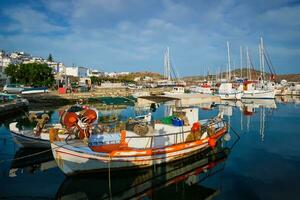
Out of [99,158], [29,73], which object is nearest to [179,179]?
[99,158]

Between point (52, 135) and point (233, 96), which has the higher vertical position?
point (233, 96)

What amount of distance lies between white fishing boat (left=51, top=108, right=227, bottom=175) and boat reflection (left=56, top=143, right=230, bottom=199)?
0.44 m

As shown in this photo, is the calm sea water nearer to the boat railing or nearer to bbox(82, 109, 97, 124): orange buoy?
the boat railing

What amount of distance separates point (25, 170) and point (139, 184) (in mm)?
7377

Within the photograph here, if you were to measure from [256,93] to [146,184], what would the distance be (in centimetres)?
5842

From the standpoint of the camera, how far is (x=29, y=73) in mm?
70562

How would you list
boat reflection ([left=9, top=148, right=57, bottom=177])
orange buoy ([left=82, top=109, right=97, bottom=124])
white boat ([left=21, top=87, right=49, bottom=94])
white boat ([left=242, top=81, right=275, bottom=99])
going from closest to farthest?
1. boat reflection ([left=9, top=148, right=57, bottom=177])
2. orange buoy ([left=82, top=109, right=97, bottom=124])
3. white boat ([left=21, top=87, right=49, bottom=94])
4. white boat ([left=242, top=81, right=275, bottom=99])

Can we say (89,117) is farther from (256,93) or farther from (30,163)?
(256,93)

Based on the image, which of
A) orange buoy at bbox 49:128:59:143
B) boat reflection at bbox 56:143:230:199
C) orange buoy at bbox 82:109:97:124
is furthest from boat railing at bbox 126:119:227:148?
orange buoy at bbox 82:109:97:124

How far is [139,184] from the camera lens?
42.6 ft

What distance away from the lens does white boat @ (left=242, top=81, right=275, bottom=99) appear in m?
63.6

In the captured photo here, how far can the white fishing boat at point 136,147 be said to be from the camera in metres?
13.1

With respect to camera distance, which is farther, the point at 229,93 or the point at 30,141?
the point at 229,93

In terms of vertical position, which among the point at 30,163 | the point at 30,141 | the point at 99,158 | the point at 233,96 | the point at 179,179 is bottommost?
the point at 179,179
